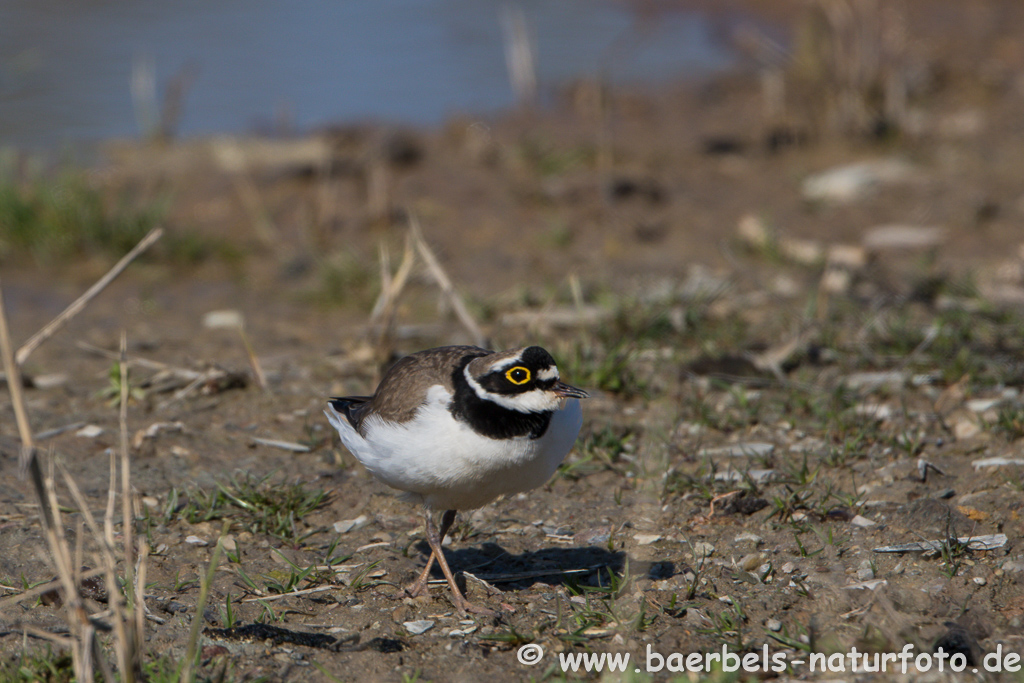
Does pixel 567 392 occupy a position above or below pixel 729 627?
above

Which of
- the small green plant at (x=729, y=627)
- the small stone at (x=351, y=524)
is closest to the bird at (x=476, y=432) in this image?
the small stone at (x=351, y=524)

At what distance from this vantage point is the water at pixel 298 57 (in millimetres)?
12844

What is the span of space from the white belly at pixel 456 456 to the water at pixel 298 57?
7213 millimetres

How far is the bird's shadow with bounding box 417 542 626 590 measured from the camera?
4055mm

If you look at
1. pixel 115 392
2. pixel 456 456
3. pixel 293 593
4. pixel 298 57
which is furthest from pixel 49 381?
pixel 298 57

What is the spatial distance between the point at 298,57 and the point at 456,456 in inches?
516

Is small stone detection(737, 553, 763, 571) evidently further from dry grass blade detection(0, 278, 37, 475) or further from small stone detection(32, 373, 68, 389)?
small stone detection(32, 373, 68, 389)

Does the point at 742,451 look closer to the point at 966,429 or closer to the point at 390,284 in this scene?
the point at 966,429

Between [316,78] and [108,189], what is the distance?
5523 mm

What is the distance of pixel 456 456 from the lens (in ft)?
11.7

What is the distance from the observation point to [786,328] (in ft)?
20.2

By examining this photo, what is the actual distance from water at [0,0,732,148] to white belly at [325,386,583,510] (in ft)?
23.7

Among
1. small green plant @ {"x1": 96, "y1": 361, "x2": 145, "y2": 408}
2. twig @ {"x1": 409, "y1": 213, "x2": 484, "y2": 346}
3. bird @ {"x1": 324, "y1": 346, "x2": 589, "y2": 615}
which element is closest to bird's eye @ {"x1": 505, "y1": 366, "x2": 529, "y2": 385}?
bird @ {"x1": 324, "y1": 346, "x2": 589, "y2": 615}

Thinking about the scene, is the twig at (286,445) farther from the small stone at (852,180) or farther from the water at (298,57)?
the water at (298,57)
